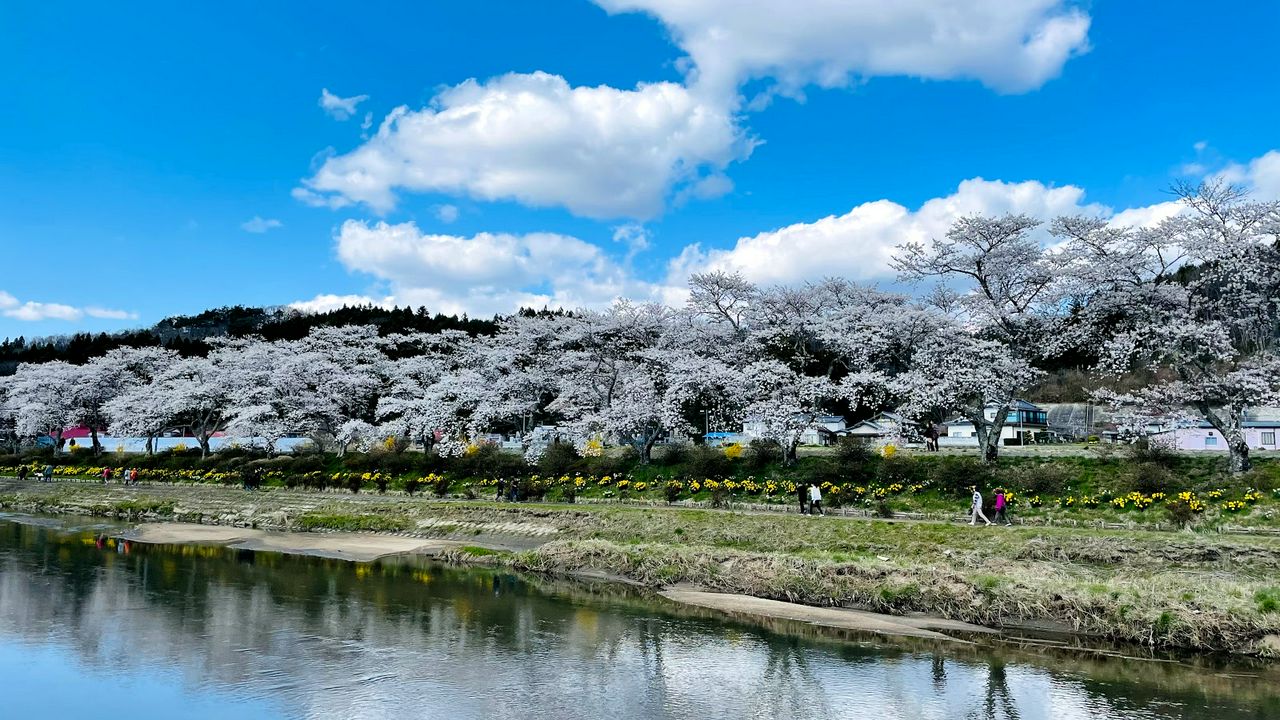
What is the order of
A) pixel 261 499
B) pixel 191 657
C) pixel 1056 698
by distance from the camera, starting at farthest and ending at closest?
pixel 261 499 < pixel 191 657 < pixel 1056 698

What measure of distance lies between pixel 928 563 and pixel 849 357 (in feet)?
63.6

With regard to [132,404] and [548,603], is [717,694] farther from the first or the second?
[132,404]

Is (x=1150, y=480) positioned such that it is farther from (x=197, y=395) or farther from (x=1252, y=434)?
(x=197, y=395)

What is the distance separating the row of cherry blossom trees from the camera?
31438 millimetres

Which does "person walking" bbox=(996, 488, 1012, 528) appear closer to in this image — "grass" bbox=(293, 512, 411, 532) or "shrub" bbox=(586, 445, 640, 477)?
"shrub" bbox=(586, 445, 640, 477)

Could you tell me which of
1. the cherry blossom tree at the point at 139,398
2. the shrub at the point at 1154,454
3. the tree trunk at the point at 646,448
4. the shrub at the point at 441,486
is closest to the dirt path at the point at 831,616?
the shrub at the point at 1154,454

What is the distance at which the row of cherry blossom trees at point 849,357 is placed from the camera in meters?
31.4

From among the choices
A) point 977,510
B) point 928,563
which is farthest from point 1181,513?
point 928,563

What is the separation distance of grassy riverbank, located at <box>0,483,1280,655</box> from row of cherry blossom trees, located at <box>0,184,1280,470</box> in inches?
381

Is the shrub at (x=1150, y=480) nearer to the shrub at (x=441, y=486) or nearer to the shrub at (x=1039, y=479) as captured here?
the shrub at (x=1039, y=479)

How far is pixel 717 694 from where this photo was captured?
14.0 m

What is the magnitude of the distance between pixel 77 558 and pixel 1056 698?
3248 centimetres

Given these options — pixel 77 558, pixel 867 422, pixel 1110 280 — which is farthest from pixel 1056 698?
pixel 867 422

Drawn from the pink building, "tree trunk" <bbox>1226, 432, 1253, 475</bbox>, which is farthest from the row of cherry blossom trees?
the pink building
